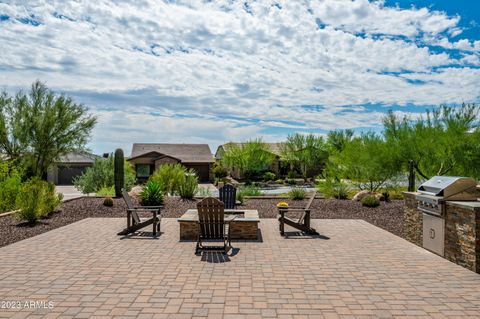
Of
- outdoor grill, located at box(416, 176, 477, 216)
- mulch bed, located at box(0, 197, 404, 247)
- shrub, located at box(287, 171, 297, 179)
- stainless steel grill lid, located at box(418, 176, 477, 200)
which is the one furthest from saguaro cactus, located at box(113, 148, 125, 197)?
shrub, located at box(287, 171, 297, 179)

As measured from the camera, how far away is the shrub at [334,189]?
57.8ft

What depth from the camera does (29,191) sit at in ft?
36.4

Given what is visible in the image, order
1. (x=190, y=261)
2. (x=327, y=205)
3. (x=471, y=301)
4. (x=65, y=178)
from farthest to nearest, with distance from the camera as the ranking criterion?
(x=65, y=178)
(x=327, y=205)
(x=190, y=261)
(x=471, y=301)

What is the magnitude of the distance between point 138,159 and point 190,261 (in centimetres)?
3806

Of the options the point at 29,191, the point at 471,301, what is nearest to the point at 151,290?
the point at 471,301

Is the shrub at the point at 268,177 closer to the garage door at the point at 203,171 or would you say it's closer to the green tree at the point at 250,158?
the green tree at the point at 250,158

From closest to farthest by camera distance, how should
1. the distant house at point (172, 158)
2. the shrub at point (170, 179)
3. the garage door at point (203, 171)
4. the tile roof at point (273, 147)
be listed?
the shrub at point (170, 179) < the distant house at point (172, 158) < the garage door at point (203, 171) < the tile roof at point (273, 147)

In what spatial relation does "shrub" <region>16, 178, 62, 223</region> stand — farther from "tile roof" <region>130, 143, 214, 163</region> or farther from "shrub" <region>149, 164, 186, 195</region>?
"tile roof" <region>130, 143, 214, 163</region>

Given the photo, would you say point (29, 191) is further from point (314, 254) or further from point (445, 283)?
point (445, 283)

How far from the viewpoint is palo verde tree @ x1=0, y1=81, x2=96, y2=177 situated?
21406 mm

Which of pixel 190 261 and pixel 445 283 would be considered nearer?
pixel 445 283

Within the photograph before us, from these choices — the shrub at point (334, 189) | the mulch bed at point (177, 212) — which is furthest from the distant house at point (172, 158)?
the mulch bed at point (177, 212)

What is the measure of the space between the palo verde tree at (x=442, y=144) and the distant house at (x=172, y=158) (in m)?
30.1

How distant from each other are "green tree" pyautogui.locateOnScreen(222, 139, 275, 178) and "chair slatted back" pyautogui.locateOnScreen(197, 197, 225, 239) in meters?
34.1
